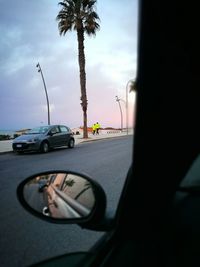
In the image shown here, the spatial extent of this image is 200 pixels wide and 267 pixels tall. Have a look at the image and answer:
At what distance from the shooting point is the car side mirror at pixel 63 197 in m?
1.38

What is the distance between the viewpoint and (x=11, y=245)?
359 centimetres

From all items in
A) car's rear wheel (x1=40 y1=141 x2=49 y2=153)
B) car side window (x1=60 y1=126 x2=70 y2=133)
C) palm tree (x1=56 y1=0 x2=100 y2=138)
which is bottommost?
car's rear wheel (x1=40 y1=141 x2=49 y2=153)

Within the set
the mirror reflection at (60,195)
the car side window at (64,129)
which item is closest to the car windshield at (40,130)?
the car side window at (64,129)

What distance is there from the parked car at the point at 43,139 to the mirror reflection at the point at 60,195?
50.1ft

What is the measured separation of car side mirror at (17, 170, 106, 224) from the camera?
1.38 meters

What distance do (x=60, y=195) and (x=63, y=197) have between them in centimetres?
4

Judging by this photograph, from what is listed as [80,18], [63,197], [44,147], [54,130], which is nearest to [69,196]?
[63,197]

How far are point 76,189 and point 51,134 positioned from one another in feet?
54.9

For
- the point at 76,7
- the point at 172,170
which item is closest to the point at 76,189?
the point at 172,170

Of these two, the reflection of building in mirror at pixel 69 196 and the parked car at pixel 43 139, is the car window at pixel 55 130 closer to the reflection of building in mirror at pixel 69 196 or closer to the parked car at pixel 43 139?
the parked car at pixel 43 139

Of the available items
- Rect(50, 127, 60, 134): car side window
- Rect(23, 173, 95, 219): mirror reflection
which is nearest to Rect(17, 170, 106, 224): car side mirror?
Rect(23, 173, 95, 219): mirror reflection

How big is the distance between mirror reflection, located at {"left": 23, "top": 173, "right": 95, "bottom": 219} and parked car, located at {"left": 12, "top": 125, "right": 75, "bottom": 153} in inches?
601

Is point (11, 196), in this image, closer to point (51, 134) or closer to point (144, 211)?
point (144, 211)

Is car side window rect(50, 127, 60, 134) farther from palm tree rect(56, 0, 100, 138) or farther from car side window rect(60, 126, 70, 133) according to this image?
palm tree rect(56, 0, 100, 138)
